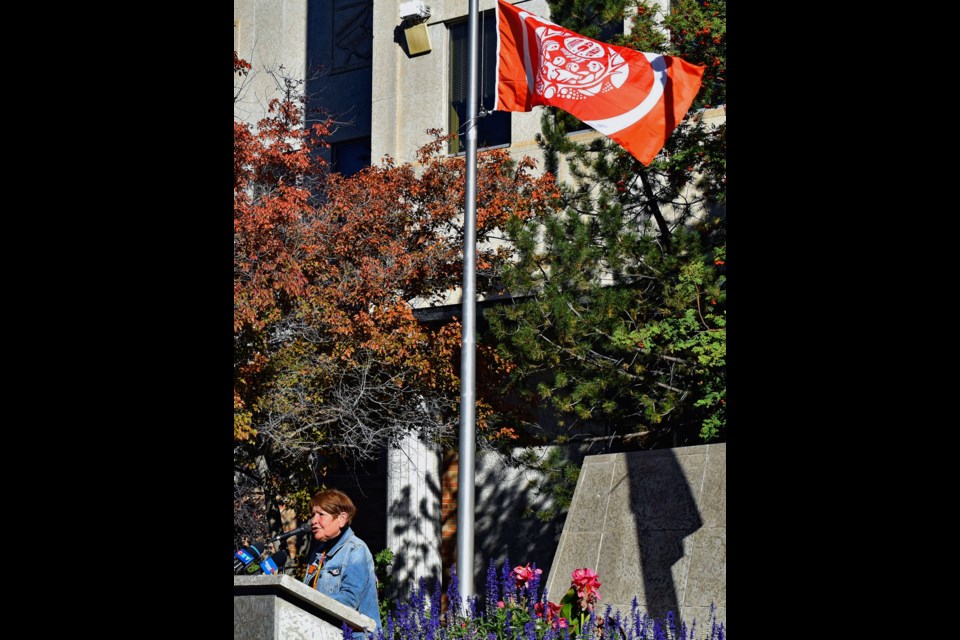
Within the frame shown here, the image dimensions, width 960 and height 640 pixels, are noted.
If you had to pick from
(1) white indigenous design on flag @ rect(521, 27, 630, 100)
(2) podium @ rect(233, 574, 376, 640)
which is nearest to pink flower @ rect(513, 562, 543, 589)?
(2) podium @ rect(233, 574, 376, 640)

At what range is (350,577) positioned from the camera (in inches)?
261

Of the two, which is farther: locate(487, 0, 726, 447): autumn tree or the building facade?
the building facade

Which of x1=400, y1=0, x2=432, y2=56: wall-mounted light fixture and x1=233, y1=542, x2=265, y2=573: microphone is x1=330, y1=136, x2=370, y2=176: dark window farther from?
x1=233, y1=542, x2=265, y2=573: microphone

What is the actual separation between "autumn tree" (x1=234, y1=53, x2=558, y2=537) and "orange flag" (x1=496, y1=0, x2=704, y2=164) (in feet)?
7.81

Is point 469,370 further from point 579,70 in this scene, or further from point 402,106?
point 402,106


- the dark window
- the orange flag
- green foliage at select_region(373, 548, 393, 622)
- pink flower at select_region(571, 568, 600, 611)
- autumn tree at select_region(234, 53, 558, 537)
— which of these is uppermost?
the dark window

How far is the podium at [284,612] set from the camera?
5.80 m

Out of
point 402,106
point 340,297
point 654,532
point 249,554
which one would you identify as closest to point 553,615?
point 249,554

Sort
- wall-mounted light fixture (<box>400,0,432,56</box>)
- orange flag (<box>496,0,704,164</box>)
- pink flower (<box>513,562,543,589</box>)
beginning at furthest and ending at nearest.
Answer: wall-mounted light fixture (<box>400,0,432,56</box>), orange flag (<box>496,0,704,164</box>), pink flower (<box>513,562,543,589</box>)

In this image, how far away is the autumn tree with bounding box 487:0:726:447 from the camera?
492 inches
